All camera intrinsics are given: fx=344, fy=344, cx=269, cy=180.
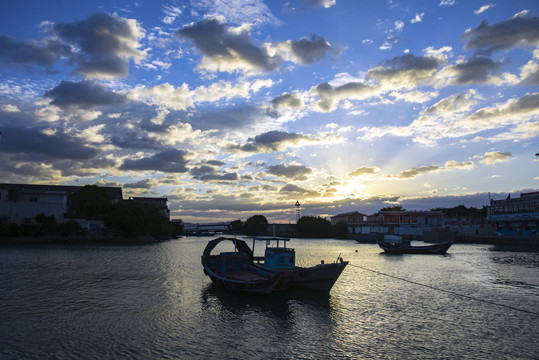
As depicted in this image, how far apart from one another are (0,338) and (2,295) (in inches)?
391

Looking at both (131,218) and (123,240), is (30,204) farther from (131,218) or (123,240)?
(123,240)

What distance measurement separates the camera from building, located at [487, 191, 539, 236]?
273ft

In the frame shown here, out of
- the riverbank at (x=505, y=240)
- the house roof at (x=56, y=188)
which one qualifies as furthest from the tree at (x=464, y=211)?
Answer: the house roof at (x=56, y=188)

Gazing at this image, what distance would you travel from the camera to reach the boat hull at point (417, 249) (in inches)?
2488

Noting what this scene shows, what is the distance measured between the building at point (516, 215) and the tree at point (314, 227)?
75.8 meters

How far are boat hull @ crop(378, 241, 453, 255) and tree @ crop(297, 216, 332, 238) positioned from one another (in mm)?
98591

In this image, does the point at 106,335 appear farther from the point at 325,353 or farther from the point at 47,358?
the point at 325,353

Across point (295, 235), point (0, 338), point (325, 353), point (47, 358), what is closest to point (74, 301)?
point (0, 338)

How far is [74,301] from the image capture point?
69.5 ft

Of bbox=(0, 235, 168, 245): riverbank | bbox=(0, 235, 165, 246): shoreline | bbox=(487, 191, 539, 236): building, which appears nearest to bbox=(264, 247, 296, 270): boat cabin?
bbox=(0, 235, 165, 246): shoreline

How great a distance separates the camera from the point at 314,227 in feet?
546

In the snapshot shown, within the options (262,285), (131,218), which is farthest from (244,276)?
(131,218)

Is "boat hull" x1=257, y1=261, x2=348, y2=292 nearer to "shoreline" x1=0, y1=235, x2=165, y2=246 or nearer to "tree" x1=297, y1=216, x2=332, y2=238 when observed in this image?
"shoreline" x1=0, y1=235, x2=165, y2=246

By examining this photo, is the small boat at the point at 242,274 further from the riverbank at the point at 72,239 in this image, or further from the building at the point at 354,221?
the building at the point at 354,221
